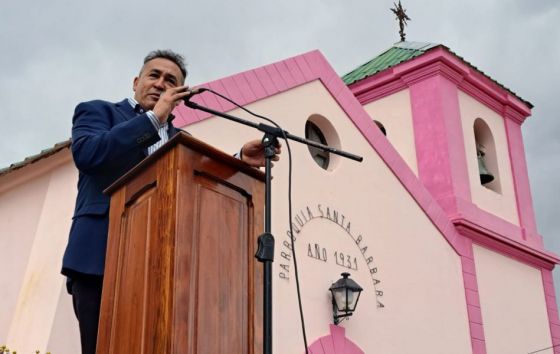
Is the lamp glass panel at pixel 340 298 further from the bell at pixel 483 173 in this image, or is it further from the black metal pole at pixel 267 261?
the bell at pixel 483 173

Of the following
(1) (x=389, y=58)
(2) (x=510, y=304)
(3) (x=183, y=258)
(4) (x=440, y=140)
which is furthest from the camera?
(1) (x=389, y=58)

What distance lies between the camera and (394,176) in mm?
9586

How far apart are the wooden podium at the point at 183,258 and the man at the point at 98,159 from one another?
10 centimetres

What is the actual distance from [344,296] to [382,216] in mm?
1681

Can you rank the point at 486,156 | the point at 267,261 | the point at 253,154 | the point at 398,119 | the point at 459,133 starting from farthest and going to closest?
the point at 486,156 < the point at 398,119 < the point at 459,133 < the point at 253,154 < the point at 267,261

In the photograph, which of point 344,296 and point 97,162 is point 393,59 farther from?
point 97,162

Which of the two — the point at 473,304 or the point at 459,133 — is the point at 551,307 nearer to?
the point at 473,304

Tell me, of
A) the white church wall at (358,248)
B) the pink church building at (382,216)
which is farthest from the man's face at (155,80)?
the white church wall at (358,248)

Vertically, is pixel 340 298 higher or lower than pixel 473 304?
lower

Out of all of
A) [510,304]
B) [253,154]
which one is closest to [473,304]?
[510,304]

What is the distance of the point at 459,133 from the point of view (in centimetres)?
1160

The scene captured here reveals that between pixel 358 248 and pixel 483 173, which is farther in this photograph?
pixel 483 173

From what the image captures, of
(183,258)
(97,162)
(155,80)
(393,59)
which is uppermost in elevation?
(393,59)

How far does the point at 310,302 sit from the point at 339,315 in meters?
0.36
